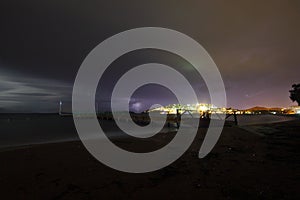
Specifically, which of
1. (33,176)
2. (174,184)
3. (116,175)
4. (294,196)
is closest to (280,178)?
(294,196)

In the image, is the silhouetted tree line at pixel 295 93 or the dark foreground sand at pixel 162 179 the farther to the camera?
the silhouetted tree line at pixel 295 93

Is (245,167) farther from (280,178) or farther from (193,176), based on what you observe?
(193,176)

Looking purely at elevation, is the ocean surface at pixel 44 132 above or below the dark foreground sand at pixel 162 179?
above

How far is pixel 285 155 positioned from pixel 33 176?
1030cm

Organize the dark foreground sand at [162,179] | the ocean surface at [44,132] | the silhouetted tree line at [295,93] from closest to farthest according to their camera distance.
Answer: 1. the dark foreground sand at [162,179]
2. the ocean surface at [44,132]
3. the silhouetted tree line at [295,93]

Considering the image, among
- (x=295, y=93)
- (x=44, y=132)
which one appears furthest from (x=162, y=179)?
(x=295, y=93)

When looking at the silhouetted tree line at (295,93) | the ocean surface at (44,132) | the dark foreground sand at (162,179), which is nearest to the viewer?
the dark foreground sand at (162,179)

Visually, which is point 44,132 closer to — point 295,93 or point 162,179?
point 162,179

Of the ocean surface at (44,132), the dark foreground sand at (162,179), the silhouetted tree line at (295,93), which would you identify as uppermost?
the silhouetted tree line at (295,93)

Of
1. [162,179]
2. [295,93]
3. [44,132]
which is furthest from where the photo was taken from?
[295,93]

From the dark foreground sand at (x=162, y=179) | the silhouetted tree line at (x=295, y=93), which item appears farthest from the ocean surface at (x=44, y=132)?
the silhouetted tree line at (x=295, y=93)

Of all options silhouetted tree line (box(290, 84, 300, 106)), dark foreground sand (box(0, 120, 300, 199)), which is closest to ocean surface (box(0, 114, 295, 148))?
dark foreground sand (box(0, 120, 300, 199))

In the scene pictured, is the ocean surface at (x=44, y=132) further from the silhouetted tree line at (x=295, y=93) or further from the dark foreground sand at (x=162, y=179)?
the silhouetted tree line at (x=295, y=93)

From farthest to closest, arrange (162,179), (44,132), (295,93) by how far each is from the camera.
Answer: (295,93) < (44,132) < (162,179)
